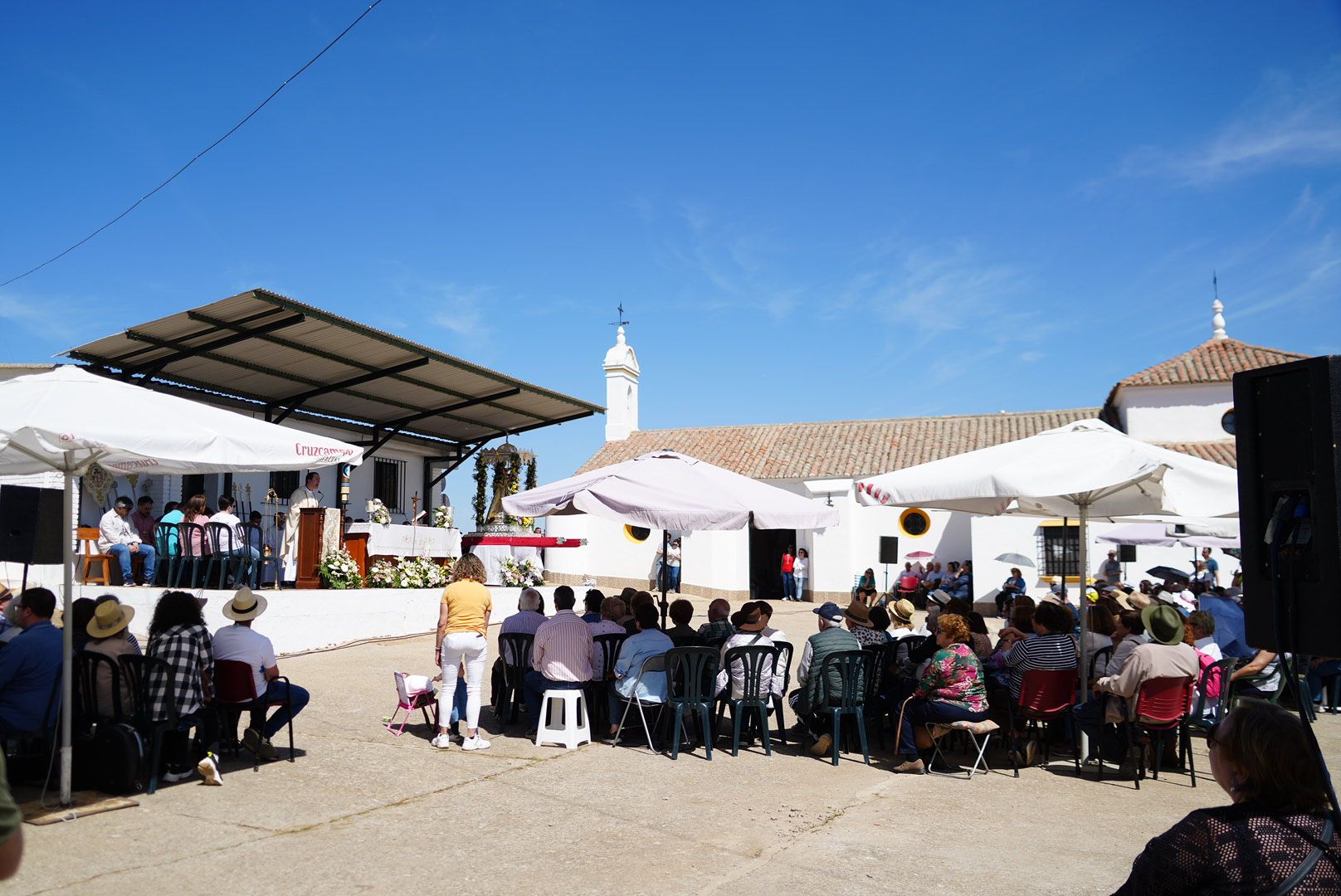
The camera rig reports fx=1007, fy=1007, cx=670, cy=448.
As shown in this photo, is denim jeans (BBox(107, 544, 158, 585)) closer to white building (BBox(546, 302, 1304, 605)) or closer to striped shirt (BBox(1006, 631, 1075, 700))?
striped shirt (BBox(1006, 631, 1075, 700))

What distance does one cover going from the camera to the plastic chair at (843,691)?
7699mm

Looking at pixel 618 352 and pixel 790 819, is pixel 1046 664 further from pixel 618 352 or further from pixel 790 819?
pixel 618 352

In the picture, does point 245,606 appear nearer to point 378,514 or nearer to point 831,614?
point 831,614

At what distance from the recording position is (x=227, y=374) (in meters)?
16.4

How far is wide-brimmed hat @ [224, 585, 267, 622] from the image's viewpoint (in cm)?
694

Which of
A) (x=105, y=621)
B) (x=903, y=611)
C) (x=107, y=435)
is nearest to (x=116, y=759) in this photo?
(x=105, y=621)

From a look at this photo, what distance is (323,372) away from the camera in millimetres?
17234

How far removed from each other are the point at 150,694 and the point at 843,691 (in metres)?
4.83

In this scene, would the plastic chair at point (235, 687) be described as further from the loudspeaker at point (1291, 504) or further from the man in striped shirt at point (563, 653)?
the loudspeaker at point (1291, 504)

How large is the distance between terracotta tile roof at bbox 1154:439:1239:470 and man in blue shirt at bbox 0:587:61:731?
2532cm

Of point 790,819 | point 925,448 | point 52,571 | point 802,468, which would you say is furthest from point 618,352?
point 790,819

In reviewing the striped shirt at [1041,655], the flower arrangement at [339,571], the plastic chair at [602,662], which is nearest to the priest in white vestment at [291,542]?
the flower arrangement at [339,571]

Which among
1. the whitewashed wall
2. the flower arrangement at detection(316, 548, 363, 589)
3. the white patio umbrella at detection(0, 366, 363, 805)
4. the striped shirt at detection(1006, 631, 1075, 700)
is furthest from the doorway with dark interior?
the white patio umbrella at detection(0, 366, 363, 805)

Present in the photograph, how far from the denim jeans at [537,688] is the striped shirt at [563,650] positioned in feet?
0.19
